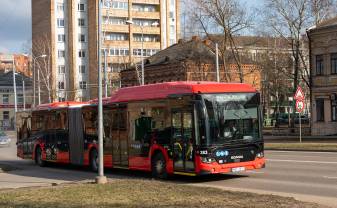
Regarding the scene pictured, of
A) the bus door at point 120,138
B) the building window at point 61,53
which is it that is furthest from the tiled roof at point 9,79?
the bus door at point 120,138

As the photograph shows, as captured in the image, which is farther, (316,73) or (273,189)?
(316,73)

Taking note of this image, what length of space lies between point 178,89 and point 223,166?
2.64 meters

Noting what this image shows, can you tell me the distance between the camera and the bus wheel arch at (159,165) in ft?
59.6

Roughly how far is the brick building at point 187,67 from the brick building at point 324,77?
47.7 ft

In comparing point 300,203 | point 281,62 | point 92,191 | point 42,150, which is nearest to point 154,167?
point 92,191

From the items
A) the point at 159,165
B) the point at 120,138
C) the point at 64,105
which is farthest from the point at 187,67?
the point at 159,165

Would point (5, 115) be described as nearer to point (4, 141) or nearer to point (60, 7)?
point (60, 7)

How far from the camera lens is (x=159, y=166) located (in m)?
18.5

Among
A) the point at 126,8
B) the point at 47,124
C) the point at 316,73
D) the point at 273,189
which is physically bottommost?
the point at 273,189

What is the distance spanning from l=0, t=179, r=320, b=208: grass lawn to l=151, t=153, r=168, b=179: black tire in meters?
2.83

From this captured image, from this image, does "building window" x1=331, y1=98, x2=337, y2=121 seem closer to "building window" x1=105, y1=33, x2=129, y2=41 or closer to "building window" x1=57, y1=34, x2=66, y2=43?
"building window" x1=105, y1=33, x2=129, y2=41

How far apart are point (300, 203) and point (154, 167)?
26.3ft

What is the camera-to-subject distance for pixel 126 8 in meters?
107

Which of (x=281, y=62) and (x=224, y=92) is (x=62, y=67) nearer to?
(x=281, y=62)
